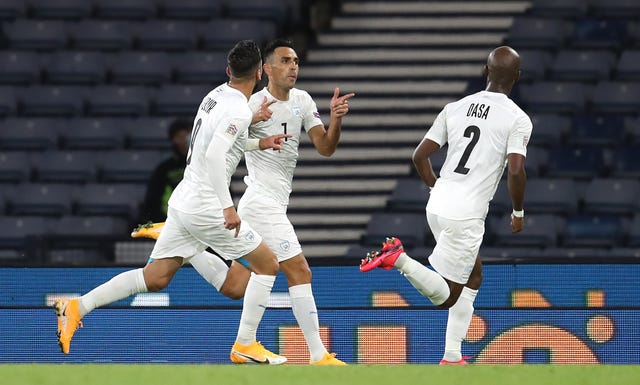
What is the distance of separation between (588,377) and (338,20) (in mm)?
9922

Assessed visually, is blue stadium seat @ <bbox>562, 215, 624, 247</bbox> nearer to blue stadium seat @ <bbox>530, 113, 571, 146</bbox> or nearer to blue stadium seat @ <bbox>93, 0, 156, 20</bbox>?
blue stadium seat @ <bbox>530, 113, 571, 146</bbox>

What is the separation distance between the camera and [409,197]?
46.0 ft

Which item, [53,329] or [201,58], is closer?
[53,329]

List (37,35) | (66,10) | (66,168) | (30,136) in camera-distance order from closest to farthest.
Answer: (66,168) → (30,136) → (37,35) → (66,10)

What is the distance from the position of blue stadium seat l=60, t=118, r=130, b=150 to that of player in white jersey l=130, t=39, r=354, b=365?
21.3ft

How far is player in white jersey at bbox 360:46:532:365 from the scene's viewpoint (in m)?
7.94

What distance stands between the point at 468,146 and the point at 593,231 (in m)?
5.72

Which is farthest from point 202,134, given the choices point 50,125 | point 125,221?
point 50,125

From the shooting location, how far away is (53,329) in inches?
374

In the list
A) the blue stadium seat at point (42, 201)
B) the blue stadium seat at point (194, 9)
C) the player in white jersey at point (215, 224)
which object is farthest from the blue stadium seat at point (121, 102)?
the player in white jersey at point (215, 224)

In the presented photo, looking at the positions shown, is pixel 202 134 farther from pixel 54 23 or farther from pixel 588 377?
pixel 54 23

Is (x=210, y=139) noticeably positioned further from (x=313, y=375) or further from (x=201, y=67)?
(x=201, y=67)

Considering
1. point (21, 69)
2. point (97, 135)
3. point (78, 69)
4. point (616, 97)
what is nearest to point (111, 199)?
point (97, 135)

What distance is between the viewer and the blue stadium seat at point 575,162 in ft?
46.4
